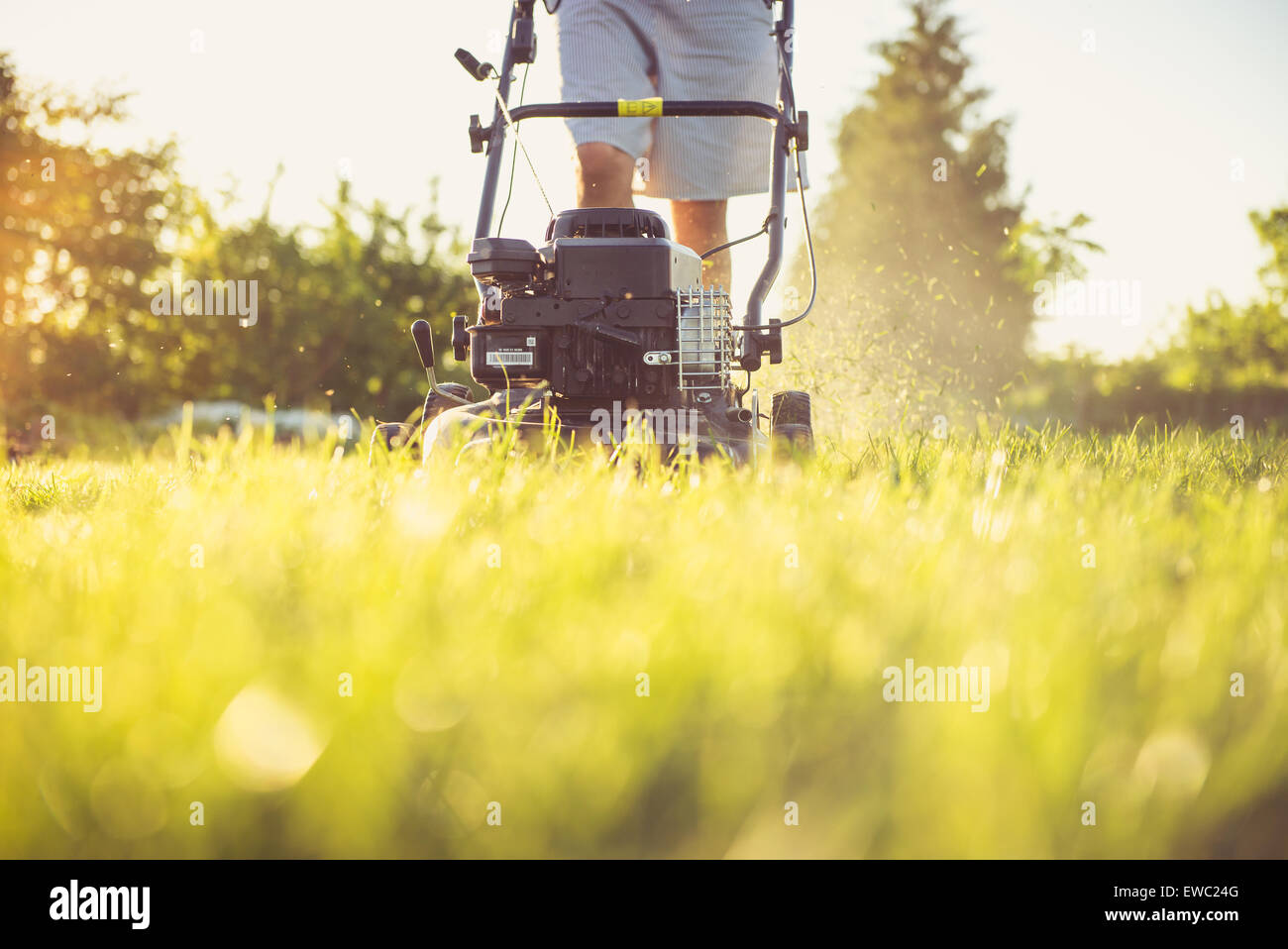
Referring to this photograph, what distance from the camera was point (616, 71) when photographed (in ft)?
11.2

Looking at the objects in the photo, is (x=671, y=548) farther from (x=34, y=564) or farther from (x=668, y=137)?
(x=668, y=137)

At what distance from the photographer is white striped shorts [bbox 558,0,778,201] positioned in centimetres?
338

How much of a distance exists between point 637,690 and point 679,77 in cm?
332

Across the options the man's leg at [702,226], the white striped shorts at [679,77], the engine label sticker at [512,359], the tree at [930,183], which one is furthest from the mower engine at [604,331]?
the tree at [930,183]

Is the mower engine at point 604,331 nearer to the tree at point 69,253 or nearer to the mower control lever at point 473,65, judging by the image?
the mower control lever at point 473,65

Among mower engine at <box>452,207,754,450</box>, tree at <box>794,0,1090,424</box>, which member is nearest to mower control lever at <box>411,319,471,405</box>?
mower engine at <box>452,207,754,450</box>

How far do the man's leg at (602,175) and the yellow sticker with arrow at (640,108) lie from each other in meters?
0.26

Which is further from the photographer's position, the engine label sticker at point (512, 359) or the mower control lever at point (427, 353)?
the mower control lever at point (427, 353)

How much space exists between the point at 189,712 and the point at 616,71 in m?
3.13

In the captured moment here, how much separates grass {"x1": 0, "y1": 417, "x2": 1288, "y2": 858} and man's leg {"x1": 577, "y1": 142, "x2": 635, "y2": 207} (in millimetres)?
2216

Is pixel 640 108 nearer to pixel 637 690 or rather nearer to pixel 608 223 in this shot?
pixel 608 223

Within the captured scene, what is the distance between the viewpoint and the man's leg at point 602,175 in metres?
3.38

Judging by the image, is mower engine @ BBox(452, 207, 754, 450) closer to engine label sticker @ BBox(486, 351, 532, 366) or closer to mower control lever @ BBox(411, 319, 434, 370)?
engine label sticker @ BBox(486, 351, 532, 366)
